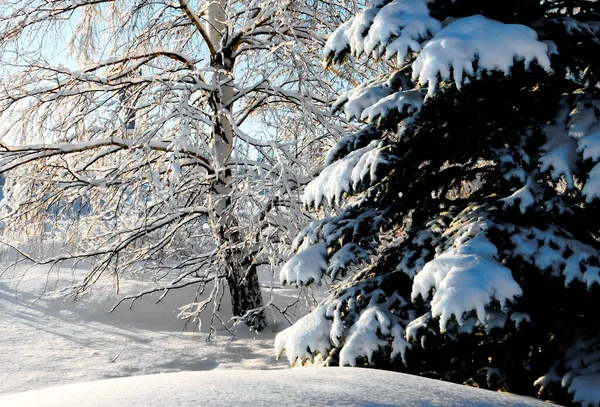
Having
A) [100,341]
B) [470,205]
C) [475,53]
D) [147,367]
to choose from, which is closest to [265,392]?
[470,205]

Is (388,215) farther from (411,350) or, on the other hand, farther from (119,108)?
(119,108)

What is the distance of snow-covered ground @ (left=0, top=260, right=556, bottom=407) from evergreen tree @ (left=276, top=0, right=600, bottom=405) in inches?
16.9

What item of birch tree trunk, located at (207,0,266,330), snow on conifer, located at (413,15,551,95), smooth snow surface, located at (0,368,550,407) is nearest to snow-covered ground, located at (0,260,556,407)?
smooth snow surface, located at (0,368,550,407)

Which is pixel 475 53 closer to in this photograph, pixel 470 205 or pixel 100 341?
pixel 470 205

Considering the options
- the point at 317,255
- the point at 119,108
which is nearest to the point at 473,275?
the point at 317,255

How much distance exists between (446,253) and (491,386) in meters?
1.12

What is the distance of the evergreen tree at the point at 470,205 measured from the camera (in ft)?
9.61

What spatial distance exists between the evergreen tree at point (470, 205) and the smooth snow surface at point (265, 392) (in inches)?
15.9

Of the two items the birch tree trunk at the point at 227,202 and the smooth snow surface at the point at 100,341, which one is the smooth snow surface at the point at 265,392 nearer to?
the smooth snow surface at the point at 100,341

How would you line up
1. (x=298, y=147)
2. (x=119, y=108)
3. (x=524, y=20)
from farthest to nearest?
(x=298, y=147) → (x=119, y=108) → (x=524, y=20)

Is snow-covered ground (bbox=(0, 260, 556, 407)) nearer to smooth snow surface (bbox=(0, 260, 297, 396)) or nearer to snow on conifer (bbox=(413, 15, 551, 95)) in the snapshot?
smooth snow surface (bbox=(0, 260, 297, 396))

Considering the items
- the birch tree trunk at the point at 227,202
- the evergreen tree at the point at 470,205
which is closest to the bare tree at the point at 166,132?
the birch tree trunk at the point at 227,202

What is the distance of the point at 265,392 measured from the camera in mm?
2174

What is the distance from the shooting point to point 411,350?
10.9 ft
